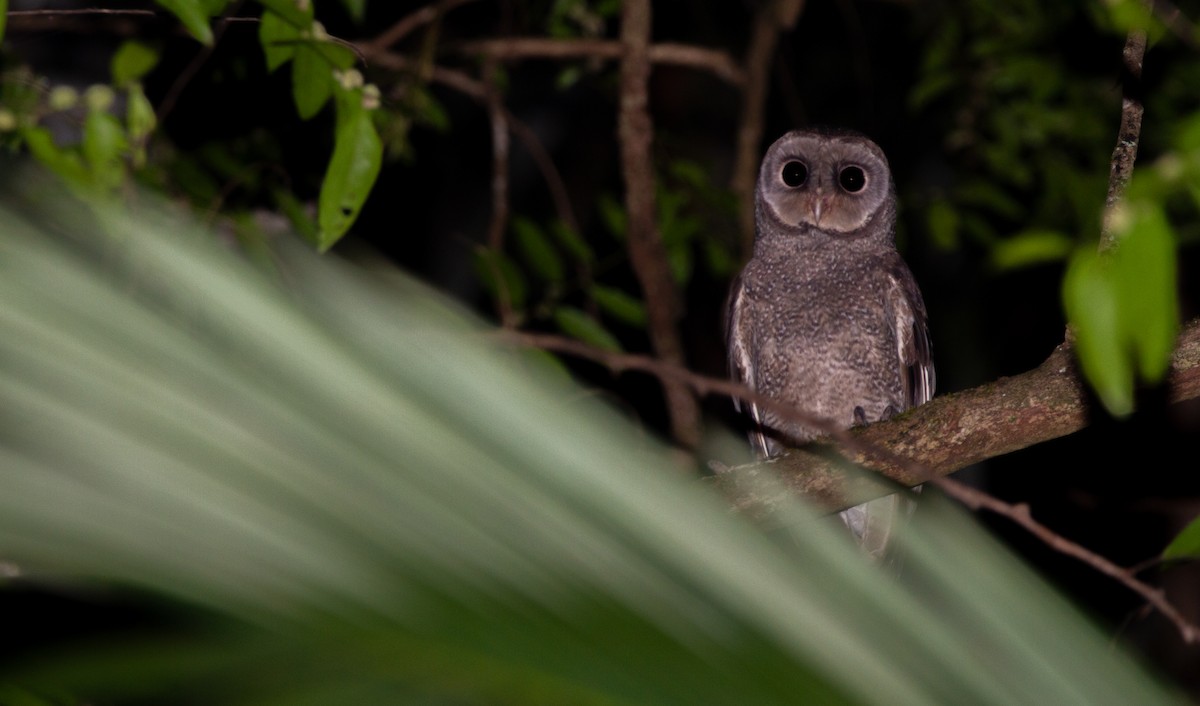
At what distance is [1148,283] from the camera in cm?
87

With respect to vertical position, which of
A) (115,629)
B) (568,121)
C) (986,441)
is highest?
(568,121)

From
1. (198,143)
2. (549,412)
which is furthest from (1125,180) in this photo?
(198,143)

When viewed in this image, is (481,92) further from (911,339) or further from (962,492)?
(962,492)

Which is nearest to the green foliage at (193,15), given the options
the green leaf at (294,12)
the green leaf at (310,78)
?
the green leaf at (294,12)

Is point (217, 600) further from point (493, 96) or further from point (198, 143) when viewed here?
point (198, 143)

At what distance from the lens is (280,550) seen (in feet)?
1.71

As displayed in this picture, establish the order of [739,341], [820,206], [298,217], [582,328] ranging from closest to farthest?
[298,217] < [582,328] < [820,206] < [739,341]

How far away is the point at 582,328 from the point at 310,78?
1665 mm

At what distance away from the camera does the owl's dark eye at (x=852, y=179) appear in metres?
4.41

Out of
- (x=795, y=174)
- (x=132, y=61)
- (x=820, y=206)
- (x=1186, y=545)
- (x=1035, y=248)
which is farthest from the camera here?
(x=795, y=174)

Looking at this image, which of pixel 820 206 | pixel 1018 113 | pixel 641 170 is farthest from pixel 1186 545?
pixel 1018 113

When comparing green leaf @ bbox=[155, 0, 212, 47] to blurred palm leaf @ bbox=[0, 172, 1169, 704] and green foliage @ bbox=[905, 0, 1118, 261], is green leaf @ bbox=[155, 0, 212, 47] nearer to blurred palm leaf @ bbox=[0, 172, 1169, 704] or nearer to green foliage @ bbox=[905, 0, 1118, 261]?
blurred palm leaf @ bbox=[0, 172, 1169, 704]

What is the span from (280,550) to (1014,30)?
505cm

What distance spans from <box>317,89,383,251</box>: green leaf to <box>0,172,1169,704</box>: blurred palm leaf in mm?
1681
